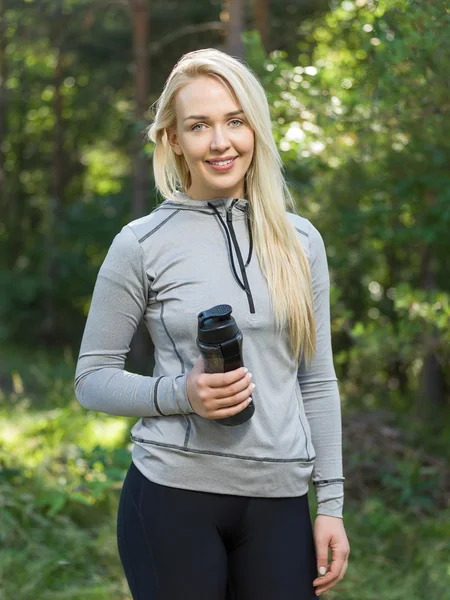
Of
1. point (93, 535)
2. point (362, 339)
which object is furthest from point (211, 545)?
point (362, 339)

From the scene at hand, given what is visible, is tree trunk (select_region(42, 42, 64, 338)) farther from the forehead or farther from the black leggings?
the black leggings

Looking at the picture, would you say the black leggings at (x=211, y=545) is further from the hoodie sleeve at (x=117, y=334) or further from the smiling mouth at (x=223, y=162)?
the smiling mouth at (x=223, y=162)

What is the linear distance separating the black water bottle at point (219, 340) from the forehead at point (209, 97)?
559mm

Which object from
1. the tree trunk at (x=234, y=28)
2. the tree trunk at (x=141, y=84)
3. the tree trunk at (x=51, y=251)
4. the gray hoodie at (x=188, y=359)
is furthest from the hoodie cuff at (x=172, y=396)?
the tree trunk at (x=51, y=251)

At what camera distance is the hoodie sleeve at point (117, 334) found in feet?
6.21

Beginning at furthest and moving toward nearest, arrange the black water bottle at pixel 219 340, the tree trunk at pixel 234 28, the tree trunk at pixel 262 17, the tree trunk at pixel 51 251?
the tree trunk at pixel 51 251 → the tree trunk at pixel 262 17 → the tree trunk at pixel 234 28 → the black water bottle at pixel 219 340

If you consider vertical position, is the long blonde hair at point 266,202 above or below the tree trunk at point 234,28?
below

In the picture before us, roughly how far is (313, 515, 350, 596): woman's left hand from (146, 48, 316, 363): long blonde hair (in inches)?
16.7

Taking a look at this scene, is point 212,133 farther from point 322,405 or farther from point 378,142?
point 378,142

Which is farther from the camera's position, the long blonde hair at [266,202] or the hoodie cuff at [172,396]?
the long blonde hair at [266,202]

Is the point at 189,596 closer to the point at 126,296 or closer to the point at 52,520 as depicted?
the point at 126,296

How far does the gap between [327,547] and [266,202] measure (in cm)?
89

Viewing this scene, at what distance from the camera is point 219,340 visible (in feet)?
5.49

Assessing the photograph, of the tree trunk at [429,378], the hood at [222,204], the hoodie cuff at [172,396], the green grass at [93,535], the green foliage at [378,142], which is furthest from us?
the tree trunk at [429,378]
